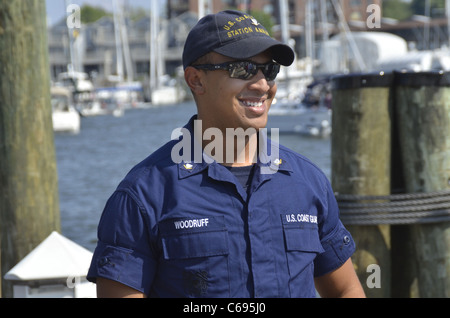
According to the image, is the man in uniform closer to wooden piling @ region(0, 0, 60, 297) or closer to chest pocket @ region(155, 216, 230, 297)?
chest pocket @ region(155, 216, 230, 297)

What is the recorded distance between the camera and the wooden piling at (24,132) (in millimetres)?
4652

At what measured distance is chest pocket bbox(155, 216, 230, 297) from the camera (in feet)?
7.95

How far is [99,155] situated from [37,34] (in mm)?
26662

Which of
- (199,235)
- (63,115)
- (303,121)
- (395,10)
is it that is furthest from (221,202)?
(395,10)

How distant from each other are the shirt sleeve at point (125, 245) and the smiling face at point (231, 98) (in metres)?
0.40

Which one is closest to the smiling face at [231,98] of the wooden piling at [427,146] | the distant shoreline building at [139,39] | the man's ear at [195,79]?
the man's ear at [195,79]

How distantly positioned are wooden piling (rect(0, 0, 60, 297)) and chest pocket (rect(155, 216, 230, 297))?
2.45 m

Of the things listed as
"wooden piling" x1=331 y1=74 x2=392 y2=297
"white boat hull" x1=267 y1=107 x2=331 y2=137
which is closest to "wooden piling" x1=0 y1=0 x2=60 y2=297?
"wooden piling" x1=331 y1=74 x2=392 y2=297

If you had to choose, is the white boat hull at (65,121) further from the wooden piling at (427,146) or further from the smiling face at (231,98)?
the smiling face at (231,98)

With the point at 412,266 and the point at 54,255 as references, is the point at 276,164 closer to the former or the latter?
the point at 54,255

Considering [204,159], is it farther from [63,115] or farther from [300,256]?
[63,115]

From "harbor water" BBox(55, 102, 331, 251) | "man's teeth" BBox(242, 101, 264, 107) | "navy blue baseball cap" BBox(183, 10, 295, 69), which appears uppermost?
"navy blue baseball cap" BBox(183, 10, 295, 69)

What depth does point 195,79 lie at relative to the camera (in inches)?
103

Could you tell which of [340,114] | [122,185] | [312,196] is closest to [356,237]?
[340,114]
